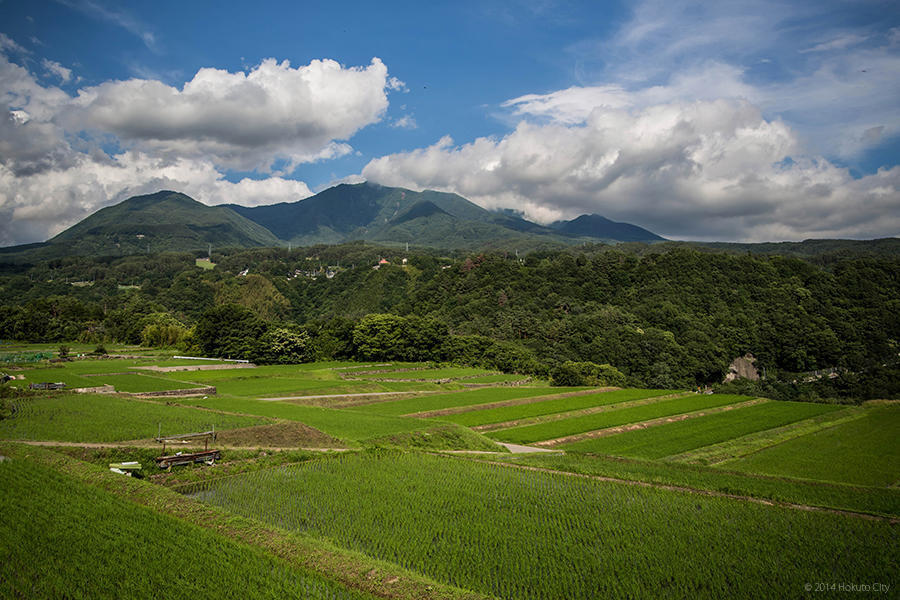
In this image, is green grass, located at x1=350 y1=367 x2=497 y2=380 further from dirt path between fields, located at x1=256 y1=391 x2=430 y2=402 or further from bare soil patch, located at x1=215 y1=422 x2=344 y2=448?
bare soil patch, located at x1=215 y1=422 x2=344 y2=448

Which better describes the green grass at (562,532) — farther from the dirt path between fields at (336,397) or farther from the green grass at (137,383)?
the green grass at (137,383)

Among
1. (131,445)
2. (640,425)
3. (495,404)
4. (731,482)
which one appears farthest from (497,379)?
(131,445)

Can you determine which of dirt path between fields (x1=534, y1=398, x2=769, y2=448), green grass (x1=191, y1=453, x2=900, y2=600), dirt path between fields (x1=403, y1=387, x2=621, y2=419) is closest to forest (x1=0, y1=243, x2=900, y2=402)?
dirt path between fields (x1=403, y1=387, x2=621, y2=419)

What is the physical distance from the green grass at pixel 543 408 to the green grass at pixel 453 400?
2638 mm

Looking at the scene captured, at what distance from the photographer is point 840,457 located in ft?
82.1

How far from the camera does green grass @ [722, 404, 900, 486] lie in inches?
862

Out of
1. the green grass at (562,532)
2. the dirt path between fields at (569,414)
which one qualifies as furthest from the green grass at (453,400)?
the green grass at (562,532)

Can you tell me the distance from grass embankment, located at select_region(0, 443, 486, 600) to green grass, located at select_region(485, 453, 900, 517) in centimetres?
1220

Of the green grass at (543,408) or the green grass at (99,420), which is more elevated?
the green grass at (99,420)

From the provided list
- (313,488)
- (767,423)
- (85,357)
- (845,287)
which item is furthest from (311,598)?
(845,287)

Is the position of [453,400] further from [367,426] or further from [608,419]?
[367,426]

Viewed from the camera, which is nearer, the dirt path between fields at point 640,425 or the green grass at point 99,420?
the green grass at point 99,420

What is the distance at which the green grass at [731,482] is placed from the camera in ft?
55.6

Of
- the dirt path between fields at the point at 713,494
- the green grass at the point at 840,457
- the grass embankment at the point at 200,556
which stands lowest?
the green grass at the point at 840,457
